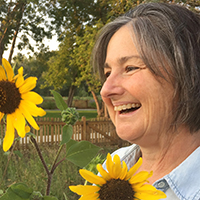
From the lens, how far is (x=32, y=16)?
14539mm

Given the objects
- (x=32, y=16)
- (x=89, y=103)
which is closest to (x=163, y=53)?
(x=32, y=16)

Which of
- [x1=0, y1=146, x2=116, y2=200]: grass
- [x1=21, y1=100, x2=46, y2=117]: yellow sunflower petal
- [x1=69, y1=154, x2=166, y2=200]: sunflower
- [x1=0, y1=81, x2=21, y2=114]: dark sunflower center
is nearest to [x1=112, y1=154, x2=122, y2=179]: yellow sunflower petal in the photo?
[x1=69, y1=154, x2=166, y2=200]: sunflower

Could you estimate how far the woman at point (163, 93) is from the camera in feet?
3.37

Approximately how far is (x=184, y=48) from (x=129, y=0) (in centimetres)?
784

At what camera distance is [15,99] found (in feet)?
2.70

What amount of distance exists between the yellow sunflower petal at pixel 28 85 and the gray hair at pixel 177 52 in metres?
0.49

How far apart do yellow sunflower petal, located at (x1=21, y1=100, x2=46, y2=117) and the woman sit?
1.28 ft

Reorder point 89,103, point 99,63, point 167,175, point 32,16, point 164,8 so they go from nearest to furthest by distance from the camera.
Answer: point 167,175, point 164,8, point 99,63, point 32,16, point 89,103

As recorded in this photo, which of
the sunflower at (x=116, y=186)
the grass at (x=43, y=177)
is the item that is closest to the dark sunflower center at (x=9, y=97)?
the sunflower at (x=116, y=186)

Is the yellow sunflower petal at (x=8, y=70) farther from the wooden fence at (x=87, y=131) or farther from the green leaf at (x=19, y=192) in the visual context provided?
the wooden fence at (x=87, y=131)

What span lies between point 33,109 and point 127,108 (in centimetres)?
45

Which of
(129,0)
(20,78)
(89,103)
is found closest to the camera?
(20,78)

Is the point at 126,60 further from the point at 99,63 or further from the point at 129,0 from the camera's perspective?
the point at 129,0

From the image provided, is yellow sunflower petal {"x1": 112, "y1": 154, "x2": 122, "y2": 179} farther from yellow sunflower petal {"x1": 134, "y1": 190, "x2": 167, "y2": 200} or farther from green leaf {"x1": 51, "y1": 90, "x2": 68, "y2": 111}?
green leaf {"x1": 51, "y1": 90, "x2": 68, "y2": 111}
